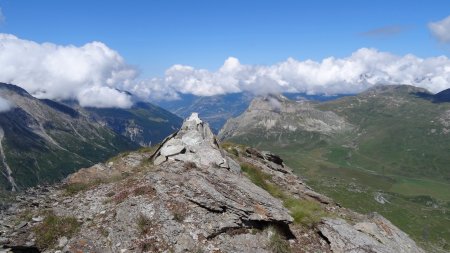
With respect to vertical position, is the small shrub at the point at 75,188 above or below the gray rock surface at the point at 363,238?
above

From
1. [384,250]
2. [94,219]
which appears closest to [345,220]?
[384,250]

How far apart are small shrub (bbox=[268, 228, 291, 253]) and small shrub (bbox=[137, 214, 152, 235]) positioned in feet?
26.2

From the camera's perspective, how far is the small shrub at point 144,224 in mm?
26109

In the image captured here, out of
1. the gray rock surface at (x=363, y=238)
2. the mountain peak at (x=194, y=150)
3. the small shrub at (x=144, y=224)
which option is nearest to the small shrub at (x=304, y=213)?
the gray rock surface at (x=363, y=238)

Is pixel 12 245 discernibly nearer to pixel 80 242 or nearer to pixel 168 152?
pixel 80 242

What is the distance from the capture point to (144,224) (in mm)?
26547

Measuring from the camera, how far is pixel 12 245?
24.3 m

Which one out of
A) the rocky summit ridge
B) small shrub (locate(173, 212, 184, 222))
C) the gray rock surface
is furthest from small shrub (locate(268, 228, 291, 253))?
small shrub (locate(173, 212, 184, 222))

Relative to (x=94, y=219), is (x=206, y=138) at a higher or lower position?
higher

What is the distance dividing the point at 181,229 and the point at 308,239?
988 centimetres

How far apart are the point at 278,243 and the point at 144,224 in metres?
8.84

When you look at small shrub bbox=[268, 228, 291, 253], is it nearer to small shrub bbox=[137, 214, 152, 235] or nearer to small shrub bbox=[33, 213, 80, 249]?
small shrub bbox=[137, 214, 152, 235]

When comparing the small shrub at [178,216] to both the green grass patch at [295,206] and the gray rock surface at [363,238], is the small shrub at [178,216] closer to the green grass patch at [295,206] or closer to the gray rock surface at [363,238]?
the green grass patch at [295,206]

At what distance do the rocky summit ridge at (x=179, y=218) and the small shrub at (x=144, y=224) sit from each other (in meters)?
0.06
